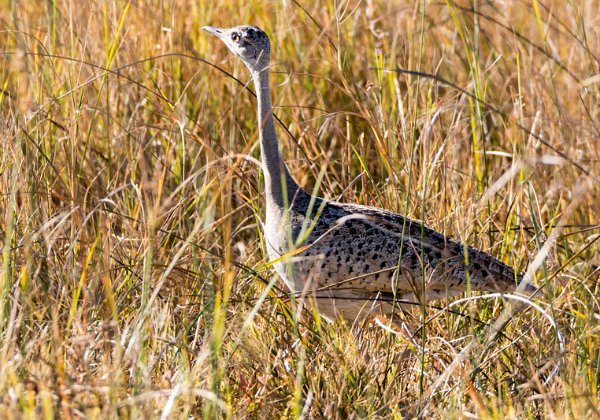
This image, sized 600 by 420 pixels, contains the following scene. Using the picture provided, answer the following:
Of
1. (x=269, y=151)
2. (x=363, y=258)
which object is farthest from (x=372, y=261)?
(x=269, y=151)

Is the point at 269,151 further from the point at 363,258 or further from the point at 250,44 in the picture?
the point at 363,258

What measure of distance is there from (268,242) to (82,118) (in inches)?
51.0

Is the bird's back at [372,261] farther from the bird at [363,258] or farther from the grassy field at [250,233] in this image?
the grassy field at [250,233]

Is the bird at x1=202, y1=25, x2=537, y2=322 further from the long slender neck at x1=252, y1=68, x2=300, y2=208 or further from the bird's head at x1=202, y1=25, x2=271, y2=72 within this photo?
the bird's head at x1=202, y1=25, x2=271, y2=72

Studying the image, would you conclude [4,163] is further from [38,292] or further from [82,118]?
[82,118]

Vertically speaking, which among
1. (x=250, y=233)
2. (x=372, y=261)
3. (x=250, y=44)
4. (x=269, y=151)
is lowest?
(x=250, y=233)

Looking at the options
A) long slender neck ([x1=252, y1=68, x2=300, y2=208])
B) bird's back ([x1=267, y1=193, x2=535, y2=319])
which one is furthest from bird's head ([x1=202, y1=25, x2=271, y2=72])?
bird's back ([x1=267, y1=193, x2=535, y2=319])

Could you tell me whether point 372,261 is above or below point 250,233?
above

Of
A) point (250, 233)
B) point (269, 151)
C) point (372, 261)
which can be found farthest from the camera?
point (250, 233)

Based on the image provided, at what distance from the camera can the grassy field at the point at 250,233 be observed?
266 cm

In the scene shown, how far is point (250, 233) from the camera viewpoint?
441cm

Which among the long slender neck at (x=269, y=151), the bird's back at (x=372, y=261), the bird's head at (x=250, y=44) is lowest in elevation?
the bird's back at (x=372, y=261)

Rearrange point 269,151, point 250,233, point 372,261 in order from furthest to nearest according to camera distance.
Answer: point 250,233, point 269,151, point 372,261

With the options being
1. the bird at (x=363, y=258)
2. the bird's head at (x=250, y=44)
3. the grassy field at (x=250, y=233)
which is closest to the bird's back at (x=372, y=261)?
the bird at (x=363, y=258)
